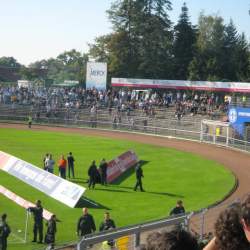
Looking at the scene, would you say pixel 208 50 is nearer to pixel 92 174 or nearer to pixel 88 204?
pixel 92 174

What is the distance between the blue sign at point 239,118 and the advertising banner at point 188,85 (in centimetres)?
1260

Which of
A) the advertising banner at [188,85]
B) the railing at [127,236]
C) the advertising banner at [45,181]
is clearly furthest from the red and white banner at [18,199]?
the advertising banner at [188,85]

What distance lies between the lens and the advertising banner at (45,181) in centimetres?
2161

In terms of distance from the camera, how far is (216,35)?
84.8 metres

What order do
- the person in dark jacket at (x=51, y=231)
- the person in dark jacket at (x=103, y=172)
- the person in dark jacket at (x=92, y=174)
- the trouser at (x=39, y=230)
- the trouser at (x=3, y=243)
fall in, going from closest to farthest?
the trouser at (x=3, y=243) → the person in dark jacket at (x=51, y=231) → the trouser at (x=39, y=230) → the person in dark jacket at (x=92, y=174) → the person in dark jacket at (x=103, y=172)

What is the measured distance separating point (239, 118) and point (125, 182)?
59.2ft

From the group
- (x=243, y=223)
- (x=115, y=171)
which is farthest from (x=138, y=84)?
(x=243, y=223)

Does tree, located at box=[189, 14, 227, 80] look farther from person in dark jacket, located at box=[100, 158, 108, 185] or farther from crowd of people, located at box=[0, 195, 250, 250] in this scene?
crowd of people, located at box=[0, 195, 250, 250]

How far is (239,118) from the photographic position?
42.9 metres

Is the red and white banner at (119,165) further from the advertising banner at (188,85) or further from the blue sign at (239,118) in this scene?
the advertising banner at (188,85)

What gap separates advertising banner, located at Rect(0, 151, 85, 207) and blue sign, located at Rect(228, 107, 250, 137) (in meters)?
21.3

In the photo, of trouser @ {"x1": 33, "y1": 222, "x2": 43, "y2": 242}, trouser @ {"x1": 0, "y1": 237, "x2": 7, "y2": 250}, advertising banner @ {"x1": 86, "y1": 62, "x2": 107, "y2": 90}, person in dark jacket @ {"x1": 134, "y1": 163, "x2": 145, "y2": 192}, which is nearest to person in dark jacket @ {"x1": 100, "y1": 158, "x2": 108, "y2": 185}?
person in dark jacket @ {"x1": 134, "y1": 163, "x2": 145, "y2": 192}

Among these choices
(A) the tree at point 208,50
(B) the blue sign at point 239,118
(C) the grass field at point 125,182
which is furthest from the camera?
(A) the tree at point 208,50

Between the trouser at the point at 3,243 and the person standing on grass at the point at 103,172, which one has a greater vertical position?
the person standing on grass at the point at 103,172
